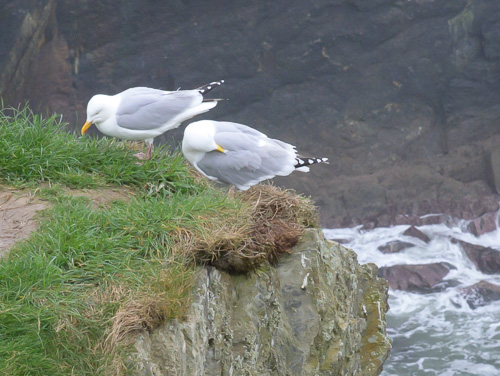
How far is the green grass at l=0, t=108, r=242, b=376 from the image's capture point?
2.76m

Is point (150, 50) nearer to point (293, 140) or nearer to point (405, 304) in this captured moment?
point (293, 140)

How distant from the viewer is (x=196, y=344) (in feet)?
10.2

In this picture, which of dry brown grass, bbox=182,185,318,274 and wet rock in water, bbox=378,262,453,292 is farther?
wet rock in water, bbox=378,262,453,292

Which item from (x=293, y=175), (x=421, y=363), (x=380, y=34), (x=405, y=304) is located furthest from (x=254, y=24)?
(x=421, y=363)

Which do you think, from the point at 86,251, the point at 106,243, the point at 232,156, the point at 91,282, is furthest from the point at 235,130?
the point at 91,282

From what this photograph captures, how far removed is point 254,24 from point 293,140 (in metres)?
3.07

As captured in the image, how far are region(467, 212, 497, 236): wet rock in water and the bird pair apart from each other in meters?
10.3

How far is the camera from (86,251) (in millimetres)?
3221

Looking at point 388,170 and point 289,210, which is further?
point 388,170

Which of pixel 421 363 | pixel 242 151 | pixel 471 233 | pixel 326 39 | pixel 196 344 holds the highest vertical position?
pixel 242 151

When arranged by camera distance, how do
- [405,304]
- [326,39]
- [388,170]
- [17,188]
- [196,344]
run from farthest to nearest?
[326,39], [388,170], [405,304], [17,188], [196,344]

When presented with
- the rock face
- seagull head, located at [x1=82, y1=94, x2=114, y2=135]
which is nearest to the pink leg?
seagull head, located at [x1=82, y1=94, x2=114, y2=135]

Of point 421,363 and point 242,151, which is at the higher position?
point 242,151

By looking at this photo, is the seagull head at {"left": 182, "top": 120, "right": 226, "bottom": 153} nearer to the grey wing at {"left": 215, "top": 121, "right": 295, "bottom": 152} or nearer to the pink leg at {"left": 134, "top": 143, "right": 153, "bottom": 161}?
the grey wing at {"left": 215, "top": 121, "right": 295, "bottom": 152}
